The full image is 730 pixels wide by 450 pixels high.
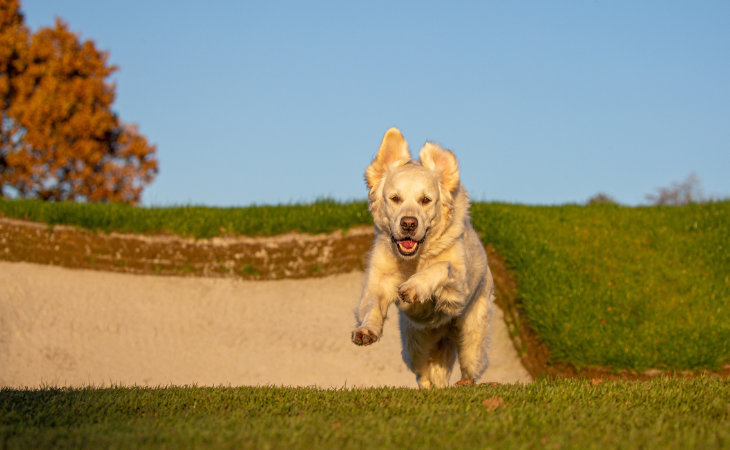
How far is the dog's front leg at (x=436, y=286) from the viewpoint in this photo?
6258mm

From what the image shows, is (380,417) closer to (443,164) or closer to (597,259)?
(443,164)

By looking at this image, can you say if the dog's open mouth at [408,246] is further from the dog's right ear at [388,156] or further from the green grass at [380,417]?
the green grass at [380,417]

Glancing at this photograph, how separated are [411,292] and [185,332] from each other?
10896mm

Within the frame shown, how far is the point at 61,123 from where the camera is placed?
3294 cm

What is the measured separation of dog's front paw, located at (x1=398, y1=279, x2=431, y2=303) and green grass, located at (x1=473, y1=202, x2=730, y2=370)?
7542 millimetres

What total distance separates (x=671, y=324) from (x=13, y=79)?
104 ft

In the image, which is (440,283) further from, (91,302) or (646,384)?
(91,302)

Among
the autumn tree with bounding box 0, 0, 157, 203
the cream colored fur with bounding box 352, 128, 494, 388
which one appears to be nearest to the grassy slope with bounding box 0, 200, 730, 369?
the cream colored fur with bounding box 352, 128, 494, 388

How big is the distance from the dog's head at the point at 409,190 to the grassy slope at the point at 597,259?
6.82 metres

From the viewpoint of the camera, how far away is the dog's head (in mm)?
6789

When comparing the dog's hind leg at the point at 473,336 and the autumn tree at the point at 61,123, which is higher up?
the autumn tree at the point at 61,123

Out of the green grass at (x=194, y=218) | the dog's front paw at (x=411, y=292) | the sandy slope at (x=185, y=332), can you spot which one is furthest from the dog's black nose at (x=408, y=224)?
the green grass at (x=194, y=218)

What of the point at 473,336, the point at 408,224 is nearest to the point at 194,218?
the point at 473,336

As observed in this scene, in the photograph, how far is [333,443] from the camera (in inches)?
159
